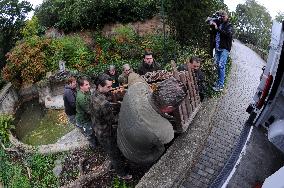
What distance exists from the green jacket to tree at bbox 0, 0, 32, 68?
11414 mm

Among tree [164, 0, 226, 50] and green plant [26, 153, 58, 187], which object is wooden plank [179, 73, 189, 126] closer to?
green plant [26, 153, 58, 187]

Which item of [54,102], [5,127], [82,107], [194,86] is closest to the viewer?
[82,107]

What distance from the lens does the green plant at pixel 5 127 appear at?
1171 centimetres

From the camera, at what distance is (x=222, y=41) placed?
8.91 metres

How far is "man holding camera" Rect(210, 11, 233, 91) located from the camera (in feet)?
28.7

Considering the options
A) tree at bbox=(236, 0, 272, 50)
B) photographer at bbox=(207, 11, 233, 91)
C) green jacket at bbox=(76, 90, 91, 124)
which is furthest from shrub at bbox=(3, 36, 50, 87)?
tree at bbox=(236, 0, 272, 50)

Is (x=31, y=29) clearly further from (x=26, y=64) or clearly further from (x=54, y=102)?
(x=54, y=102)

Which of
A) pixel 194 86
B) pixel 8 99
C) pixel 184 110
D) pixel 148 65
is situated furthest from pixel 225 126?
pixel 8 99

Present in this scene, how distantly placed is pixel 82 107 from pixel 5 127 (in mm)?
5553

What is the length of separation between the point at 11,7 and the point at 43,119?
7228 millimetres

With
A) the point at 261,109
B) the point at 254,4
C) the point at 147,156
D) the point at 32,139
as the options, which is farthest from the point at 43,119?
the point at 254,4

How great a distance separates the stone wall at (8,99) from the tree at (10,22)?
2.85 meters

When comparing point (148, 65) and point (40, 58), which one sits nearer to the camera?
point (148, 65)

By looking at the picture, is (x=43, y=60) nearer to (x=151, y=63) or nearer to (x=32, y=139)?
(x=32, y=139)
